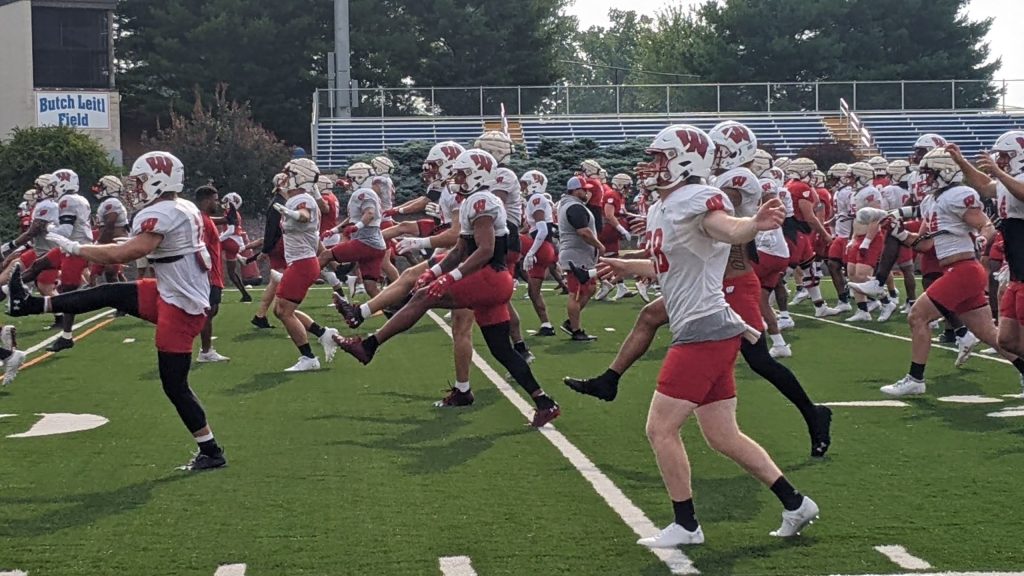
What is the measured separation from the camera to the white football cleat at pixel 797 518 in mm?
6094

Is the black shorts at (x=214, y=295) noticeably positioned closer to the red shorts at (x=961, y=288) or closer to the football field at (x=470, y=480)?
the football field at (x=470, y=480)

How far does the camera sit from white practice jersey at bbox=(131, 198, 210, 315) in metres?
7.88

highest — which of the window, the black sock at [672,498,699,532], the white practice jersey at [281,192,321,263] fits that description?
the window

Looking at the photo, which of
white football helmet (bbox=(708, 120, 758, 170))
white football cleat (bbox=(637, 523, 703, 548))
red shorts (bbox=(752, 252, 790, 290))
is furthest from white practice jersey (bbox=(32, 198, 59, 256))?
white football cleat (bbox=(637, 523, 703, 548))

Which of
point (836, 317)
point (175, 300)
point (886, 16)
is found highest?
point (886, 16)

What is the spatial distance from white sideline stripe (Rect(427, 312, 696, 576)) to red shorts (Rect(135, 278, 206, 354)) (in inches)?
88.1

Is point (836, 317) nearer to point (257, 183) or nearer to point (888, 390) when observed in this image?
point (888, 390)

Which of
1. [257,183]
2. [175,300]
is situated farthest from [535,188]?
[257,183]

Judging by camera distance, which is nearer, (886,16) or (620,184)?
(620,184)

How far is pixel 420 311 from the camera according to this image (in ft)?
31.1

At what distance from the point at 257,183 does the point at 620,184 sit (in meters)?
17.0

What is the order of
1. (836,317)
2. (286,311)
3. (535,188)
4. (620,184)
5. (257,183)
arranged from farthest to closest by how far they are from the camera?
(257,183) < (620,184) < (535,188) < (836,317) < (286,311)

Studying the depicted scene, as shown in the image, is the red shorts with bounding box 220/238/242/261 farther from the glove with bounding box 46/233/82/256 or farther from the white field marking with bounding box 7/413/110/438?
the glove with bounding box 46/233/82/256

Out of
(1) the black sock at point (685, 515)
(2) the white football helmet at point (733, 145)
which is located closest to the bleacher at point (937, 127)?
(2) the white football helmet at point (733, 145)
